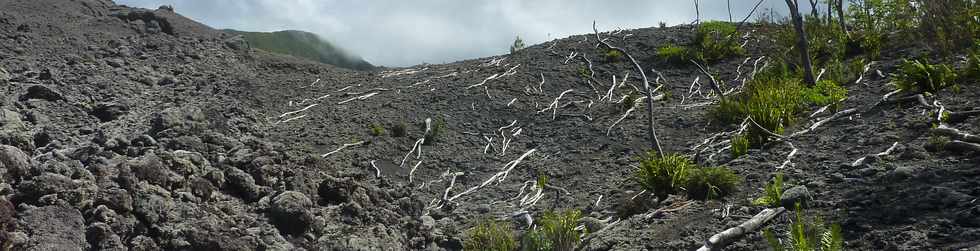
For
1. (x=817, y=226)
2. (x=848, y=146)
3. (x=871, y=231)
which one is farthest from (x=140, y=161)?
(x=848, y=146)

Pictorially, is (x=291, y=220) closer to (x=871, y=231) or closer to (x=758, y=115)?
(x=871, y=231)

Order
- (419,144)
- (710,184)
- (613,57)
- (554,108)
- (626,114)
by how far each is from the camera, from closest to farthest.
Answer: (710,184) < (419,144) < (626,114) < (554,108) < (613,57)

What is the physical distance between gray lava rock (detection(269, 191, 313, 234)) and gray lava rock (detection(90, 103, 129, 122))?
298cm

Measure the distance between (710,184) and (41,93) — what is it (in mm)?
6234

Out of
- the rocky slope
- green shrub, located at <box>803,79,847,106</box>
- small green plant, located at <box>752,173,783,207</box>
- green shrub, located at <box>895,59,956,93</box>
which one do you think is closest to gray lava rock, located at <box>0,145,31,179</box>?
the rocky slope

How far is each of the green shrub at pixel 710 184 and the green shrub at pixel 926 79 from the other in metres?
2.61

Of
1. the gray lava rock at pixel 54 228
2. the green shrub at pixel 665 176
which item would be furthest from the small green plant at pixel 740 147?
the gray lava rock at pixel 54 228

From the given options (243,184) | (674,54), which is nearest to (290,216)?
(243,184)

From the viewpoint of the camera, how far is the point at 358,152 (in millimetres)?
7160

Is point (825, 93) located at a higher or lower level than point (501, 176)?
higher

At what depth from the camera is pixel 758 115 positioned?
610 cm

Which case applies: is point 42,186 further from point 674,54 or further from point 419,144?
point 674,54

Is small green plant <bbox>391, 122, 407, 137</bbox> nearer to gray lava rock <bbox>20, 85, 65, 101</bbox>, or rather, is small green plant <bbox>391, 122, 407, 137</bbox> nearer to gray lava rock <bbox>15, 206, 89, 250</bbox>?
gray lava rock <bbox>20, 85, 65, 101</bbox>

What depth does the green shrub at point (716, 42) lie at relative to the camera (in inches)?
452
